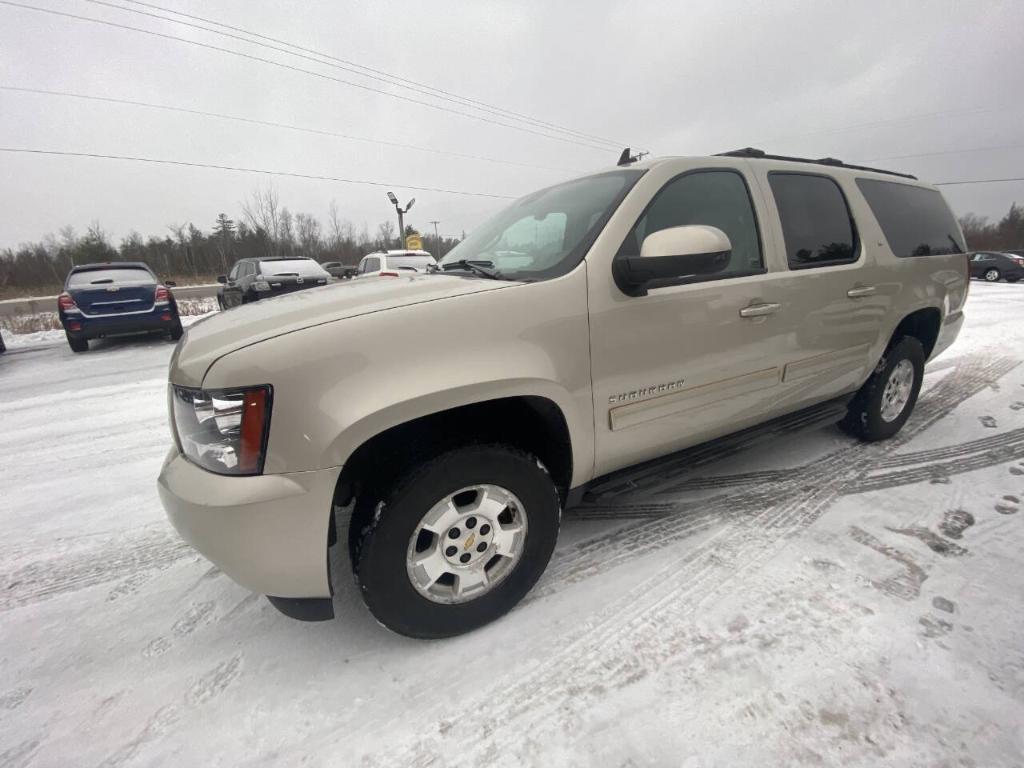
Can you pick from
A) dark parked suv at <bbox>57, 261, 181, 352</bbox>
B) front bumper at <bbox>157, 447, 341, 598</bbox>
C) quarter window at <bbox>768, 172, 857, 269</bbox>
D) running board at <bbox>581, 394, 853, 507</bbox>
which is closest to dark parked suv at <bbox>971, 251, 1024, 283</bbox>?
quarter window at <bbox>768, 172, 857, 269</bbox>

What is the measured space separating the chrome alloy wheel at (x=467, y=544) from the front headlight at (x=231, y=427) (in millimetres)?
594

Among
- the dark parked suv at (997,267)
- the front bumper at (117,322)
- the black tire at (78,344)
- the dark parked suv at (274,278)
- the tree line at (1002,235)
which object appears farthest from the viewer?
the tree line at (1002,235)

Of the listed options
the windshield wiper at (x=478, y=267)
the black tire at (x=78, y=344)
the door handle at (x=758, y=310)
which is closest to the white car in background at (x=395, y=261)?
the black tire at (x=78, y=344)

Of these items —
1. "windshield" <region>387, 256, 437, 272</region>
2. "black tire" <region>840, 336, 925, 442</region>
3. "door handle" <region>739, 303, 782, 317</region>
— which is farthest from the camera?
"windshield" <region>387, 256, 437, 272</region>

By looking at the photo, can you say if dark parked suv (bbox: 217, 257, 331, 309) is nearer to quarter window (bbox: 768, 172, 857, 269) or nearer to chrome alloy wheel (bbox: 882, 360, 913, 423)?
quarter window (bbox: 768, 172, 857, 269)

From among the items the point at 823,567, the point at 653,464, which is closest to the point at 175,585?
the point at 653,464

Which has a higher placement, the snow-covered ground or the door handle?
the door handle

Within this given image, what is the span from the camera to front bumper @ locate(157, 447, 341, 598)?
4.69 feet

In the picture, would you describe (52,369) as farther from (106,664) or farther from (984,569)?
(984,569)

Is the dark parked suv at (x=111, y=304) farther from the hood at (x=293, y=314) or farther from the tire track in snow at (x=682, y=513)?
the tire track in snow at (x=682, y=513)

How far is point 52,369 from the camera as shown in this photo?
679 cm

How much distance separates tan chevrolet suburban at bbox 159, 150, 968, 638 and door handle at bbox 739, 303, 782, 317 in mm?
11

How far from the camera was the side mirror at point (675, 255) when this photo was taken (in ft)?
5.91

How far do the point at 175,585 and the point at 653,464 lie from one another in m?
2.34
